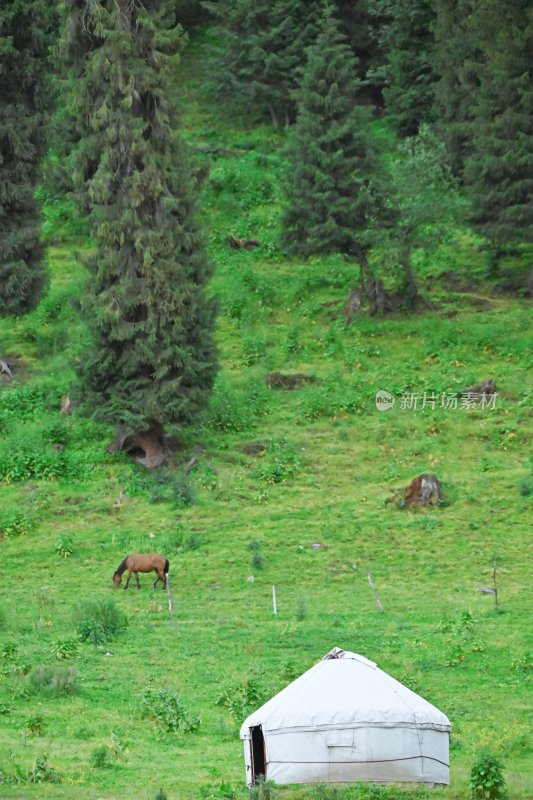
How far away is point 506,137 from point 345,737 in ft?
101

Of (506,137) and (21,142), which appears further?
(506,137)

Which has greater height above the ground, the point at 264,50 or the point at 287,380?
the point at 264,50

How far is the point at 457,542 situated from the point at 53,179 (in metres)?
19.0

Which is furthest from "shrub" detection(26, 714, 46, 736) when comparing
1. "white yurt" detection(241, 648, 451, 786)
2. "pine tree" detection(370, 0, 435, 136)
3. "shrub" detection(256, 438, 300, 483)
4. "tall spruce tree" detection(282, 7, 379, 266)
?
"pine tree" detection(370, 0, 435, 136)

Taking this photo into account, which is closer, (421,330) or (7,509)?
(7,509)

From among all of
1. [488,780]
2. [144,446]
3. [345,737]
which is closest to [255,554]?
[144,446]

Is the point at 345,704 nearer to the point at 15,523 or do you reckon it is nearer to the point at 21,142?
the point at 15,523

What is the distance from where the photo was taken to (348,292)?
47.6 m

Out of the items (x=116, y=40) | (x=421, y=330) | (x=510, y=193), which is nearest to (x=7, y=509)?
(x=116, y=40)

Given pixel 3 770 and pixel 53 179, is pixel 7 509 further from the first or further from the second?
pixel 3 770

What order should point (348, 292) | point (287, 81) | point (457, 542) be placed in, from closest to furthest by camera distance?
point (457, 542)
point (348, 292)
point (287, 81)

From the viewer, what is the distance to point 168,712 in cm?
2114

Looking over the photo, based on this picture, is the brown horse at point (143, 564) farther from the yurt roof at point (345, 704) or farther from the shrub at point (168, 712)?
the yurt roof at point (345, 704)

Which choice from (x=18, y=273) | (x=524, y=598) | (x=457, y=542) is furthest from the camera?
(x=18, y=273)
